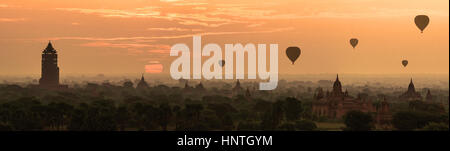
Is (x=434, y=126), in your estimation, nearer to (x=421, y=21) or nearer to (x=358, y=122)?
(x=358, y=122)

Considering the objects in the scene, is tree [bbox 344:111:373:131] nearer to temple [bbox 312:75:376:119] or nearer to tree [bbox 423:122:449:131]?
tree [bbox 423:122:449:131]

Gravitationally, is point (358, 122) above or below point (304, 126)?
above

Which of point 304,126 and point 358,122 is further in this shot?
point 304,126

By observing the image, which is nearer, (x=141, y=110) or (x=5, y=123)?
(x=5, y=123)

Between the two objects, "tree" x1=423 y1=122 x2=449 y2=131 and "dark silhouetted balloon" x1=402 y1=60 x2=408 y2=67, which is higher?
"dark silhouetted balloon" x1=402 y1=60 x2=408 y2=67

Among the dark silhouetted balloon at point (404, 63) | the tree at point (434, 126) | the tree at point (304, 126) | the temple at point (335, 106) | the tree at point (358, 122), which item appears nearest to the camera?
the tree at point (434, 126)

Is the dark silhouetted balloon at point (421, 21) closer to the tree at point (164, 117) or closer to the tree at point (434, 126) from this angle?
the tree at point (434, 126)

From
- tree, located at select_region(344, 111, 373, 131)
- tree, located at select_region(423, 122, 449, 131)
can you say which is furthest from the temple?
tree, located at select_region(423, 122, 449, 131)

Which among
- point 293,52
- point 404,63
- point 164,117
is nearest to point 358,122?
point 293,52

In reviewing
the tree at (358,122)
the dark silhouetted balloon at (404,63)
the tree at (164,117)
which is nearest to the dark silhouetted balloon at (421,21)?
the tree at (358,122)
